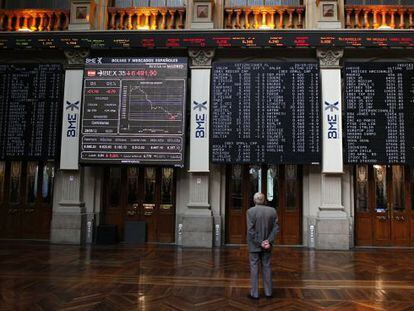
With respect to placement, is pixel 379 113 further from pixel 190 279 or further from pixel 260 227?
pixel 190 279

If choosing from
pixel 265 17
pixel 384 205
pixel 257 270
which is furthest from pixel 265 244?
pixel 265 17

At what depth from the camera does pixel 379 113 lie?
408 inches

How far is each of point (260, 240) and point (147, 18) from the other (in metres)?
8.45

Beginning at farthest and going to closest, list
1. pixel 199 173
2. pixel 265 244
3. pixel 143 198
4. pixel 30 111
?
pixel 143 198 < pixel 30 111 < pixel 199 173 < pixel 265 244

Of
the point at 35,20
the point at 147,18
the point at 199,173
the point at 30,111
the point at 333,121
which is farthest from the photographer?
the point at 35,20

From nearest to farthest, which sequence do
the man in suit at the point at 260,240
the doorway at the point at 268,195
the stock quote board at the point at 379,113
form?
1. the man in suit at the point at 260,240
2. the stock quote board at the point at 379,113
3. the doorway at the point at 268,195

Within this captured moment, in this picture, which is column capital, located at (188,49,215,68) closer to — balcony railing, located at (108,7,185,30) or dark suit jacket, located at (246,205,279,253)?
balcony railing, located at (108,7,185,30)

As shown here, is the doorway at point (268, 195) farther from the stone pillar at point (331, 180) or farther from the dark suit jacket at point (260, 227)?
the dark suit jacket at point (260, 227)

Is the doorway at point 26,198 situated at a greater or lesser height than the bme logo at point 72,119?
lesser

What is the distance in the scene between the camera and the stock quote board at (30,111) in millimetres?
10992

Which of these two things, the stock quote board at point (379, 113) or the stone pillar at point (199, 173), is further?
the stone pillar at point (199, 173)

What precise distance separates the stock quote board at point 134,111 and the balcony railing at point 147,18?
1309 mm

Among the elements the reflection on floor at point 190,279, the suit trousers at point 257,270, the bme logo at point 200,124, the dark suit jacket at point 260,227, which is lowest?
the reflection on floor at point 190,279

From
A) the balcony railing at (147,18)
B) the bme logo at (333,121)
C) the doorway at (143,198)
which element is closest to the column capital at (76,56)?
the balcony railing at (147,18)
